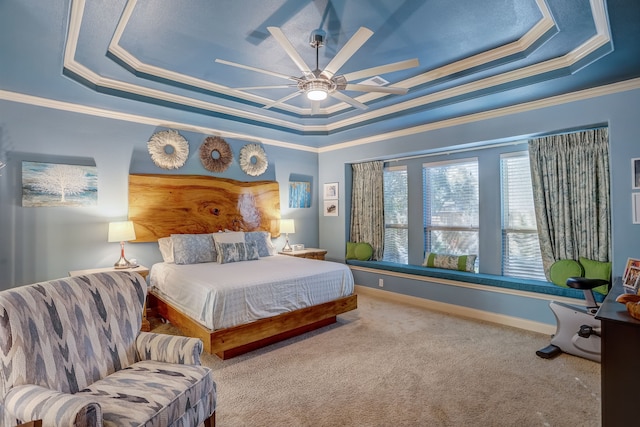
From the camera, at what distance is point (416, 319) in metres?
4.13

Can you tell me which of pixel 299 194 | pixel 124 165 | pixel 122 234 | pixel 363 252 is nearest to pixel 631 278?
pixel 363 252

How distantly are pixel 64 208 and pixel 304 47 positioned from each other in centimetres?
322

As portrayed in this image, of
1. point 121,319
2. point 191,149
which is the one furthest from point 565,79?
point 191,149

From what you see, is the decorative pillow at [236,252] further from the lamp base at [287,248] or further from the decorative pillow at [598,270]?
the decorative pillow at [598,270]

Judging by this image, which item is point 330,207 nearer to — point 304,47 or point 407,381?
point 304,47

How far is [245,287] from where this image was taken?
10.0 feet

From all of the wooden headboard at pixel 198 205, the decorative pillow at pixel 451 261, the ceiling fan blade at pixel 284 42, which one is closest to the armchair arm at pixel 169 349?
the ceiling fan blade at pixel 284 42

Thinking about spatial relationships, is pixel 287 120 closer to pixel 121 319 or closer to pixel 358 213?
pixel 358 213

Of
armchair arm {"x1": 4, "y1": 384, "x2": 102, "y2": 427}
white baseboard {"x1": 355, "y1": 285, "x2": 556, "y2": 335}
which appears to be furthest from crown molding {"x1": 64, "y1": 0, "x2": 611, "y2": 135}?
white baseboard {"x1": 355, "y1": 285, "x2": 556, "y2": 335}

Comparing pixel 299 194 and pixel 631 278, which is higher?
pixel 299 194

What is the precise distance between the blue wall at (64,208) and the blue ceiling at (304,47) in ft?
1.01

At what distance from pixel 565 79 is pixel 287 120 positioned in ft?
11.4

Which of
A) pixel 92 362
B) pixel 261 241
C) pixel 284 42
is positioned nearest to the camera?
pixel 92 362

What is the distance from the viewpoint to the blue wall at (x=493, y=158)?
3141 millimetres
